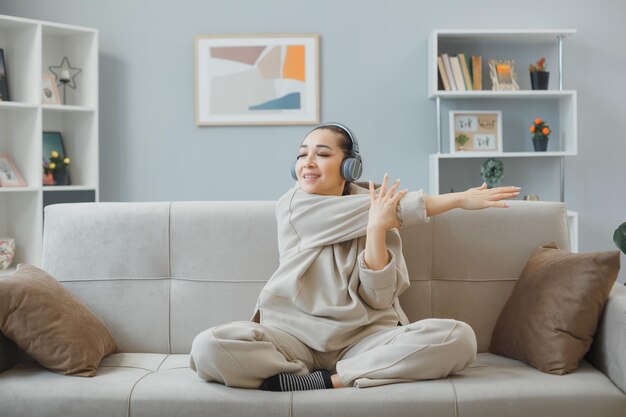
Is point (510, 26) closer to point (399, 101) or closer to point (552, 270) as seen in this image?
point (399, 101)

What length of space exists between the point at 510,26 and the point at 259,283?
2.56 meters

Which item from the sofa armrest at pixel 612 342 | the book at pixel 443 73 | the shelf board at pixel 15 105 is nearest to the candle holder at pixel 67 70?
the shelf board at pixel 15 105

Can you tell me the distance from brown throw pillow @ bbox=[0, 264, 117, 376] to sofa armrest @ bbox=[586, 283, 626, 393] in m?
1.41

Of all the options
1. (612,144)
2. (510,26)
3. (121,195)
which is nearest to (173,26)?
(121,195)

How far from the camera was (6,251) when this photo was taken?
3.79 m

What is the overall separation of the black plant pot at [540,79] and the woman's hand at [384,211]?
225 centimetres

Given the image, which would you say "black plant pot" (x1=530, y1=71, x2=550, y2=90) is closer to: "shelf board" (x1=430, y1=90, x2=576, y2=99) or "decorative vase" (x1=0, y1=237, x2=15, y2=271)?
"shelf board" (x1=430, y1=90, x2=576, y2=99)

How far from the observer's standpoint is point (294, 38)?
4.17 meters

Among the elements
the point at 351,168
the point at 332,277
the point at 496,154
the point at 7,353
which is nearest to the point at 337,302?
the point at 332,277

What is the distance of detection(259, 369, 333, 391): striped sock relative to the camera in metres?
1.91

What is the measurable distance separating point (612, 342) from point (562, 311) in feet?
0.49

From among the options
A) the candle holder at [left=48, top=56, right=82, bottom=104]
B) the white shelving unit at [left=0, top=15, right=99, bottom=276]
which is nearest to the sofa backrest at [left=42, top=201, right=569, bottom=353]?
the white shelving unit at [left=0, top=15, right=99, bottom=276]

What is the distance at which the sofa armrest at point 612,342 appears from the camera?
1.93m

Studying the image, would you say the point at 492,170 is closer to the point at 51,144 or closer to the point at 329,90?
the point at 329,90
